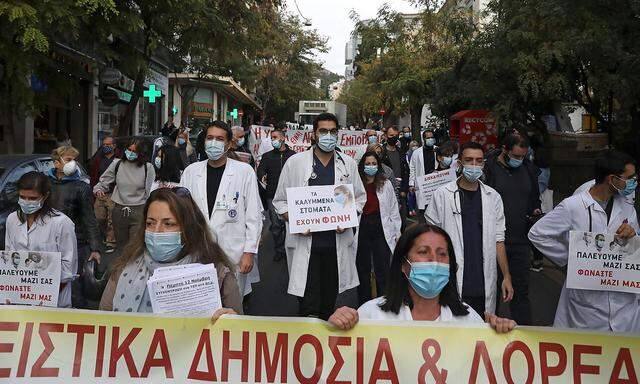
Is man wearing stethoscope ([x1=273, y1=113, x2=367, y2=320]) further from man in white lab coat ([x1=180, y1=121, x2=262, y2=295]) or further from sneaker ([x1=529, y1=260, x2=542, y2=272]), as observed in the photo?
sneaker ([x1=529, y1=260, x2=542, y2=272])

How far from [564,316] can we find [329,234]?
1.94 meters

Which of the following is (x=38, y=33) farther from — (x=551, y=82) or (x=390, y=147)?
(x=551, y=82)

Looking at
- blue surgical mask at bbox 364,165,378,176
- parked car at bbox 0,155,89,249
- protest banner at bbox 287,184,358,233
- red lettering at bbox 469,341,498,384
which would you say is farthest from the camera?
parked car at bbox 0,155,89,249

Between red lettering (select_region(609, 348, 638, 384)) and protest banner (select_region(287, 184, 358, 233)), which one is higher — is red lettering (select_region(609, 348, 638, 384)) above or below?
below

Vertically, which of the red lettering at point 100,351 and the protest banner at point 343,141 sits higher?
the protest banner at point 343,141

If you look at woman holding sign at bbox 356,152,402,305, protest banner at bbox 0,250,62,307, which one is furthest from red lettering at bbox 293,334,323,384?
woman holding sign at bbox 356,152,402,305

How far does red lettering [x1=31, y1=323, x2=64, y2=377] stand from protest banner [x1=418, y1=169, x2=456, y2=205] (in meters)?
5.84

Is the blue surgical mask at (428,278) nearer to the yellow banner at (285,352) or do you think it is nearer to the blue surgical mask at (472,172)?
the yellow banner at (285,352)

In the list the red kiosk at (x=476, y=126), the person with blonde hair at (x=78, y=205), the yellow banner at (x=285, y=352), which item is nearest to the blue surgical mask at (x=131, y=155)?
the person with blonde hair at (x=78, y=205)

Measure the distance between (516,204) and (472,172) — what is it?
46.8 inches

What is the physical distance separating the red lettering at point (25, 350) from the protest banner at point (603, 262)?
10.2 feet

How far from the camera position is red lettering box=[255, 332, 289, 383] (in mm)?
3174

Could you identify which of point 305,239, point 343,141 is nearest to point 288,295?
point 305,239

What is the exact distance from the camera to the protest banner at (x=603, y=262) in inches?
173
